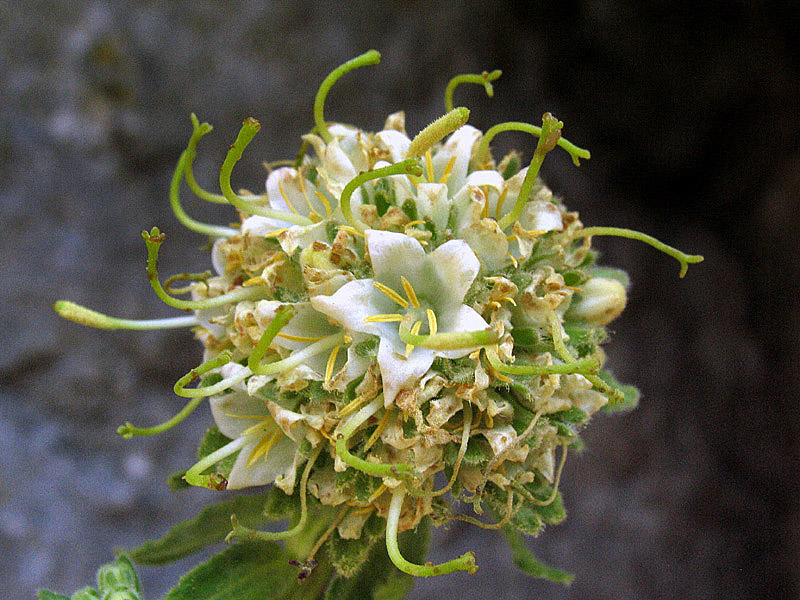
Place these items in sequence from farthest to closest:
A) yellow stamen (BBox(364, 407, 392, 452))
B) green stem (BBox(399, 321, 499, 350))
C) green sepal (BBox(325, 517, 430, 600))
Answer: green sepal (BBox(325, 517, 430, 600))
yellow stamen (BBox(364, 407, 392, 452))
green stem (BBox(399, 321, 499, 350))

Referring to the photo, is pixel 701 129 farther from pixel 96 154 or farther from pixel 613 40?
pixel 96 154

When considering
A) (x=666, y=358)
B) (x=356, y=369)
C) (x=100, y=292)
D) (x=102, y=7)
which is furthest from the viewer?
(x=666, y=358)

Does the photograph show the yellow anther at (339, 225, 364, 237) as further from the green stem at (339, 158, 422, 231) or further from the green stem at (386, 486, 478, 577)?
the green stem at (386, 486, 478, 577)

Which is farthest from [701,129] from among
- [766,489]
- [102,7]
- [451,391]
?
[102,7]

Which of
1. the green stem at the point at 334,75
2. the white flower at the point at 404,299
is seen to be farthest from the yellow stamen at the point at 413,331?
the green stem at the point at 334,75

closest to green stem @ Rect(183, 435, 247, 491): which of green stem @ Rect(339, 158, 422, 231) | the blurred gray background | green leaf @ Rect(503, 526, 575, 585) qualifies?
green stem @ Rect(339, 158, 422, 231)
